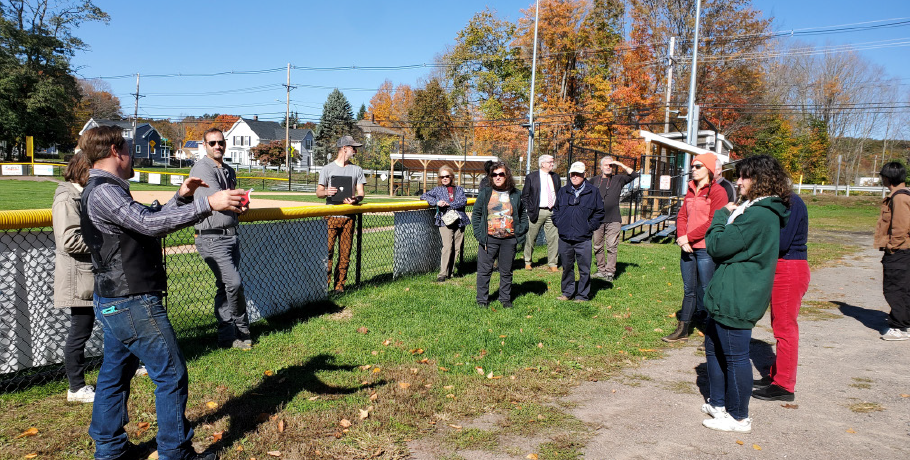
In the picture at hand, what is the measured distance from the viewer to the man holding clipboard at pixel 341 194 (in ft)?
23.4

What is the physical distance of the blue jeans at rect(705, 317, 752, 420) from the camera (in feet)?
12.5

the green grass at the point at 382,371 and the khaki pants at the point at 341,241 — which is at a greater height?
the khaki pants at the point at 341,241

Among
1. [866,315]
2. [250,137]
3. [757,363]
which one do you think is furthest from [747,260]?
[250,137]

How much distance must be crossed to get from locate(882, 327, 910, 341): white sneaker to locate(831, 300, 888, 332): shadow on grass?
0.38m

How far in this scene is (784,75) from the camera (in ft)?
156

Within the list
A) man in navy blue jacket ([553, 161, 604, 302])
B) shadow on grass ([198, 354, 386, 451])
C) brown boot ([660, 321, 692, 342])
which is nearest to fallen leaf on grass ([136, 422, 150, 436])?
shadow on grass ([198, 354, 386, 451])

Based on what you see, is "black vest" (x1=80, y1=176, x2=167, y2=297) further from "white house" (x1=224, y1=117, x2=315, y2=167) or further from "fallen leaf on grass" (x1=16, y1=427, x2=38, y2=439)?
"white house" (x1=224, y1=117, x2=315, y2=167)

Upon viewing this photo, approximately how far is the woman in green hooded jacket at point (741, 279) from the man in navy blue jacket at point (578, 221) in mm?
3570

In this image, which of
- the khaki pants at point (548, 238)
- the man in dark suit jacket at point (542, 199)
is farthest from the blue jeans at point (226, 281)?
the khaki pants at point (548, 238)

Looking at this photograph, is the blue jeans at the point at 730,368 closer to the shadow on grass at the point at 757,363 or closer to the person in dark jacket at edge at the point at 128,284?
the shadow on grass at the point at 757,363

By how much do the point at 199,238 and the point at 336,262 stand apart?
8.85ft

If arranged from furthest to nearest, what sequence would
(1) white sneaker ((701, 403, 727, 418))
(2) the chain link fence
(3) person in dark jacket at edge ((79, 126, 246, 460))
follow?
(2) the chain link fence < (1) white sneaker ((701, 403, 727, 418)) < (3) person in dark jacket at edge ((79, 126, 246, 460))

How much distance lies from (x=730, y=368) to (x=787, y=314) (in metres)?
0.96

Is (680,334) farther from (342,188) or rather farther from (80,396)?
(80,396)
